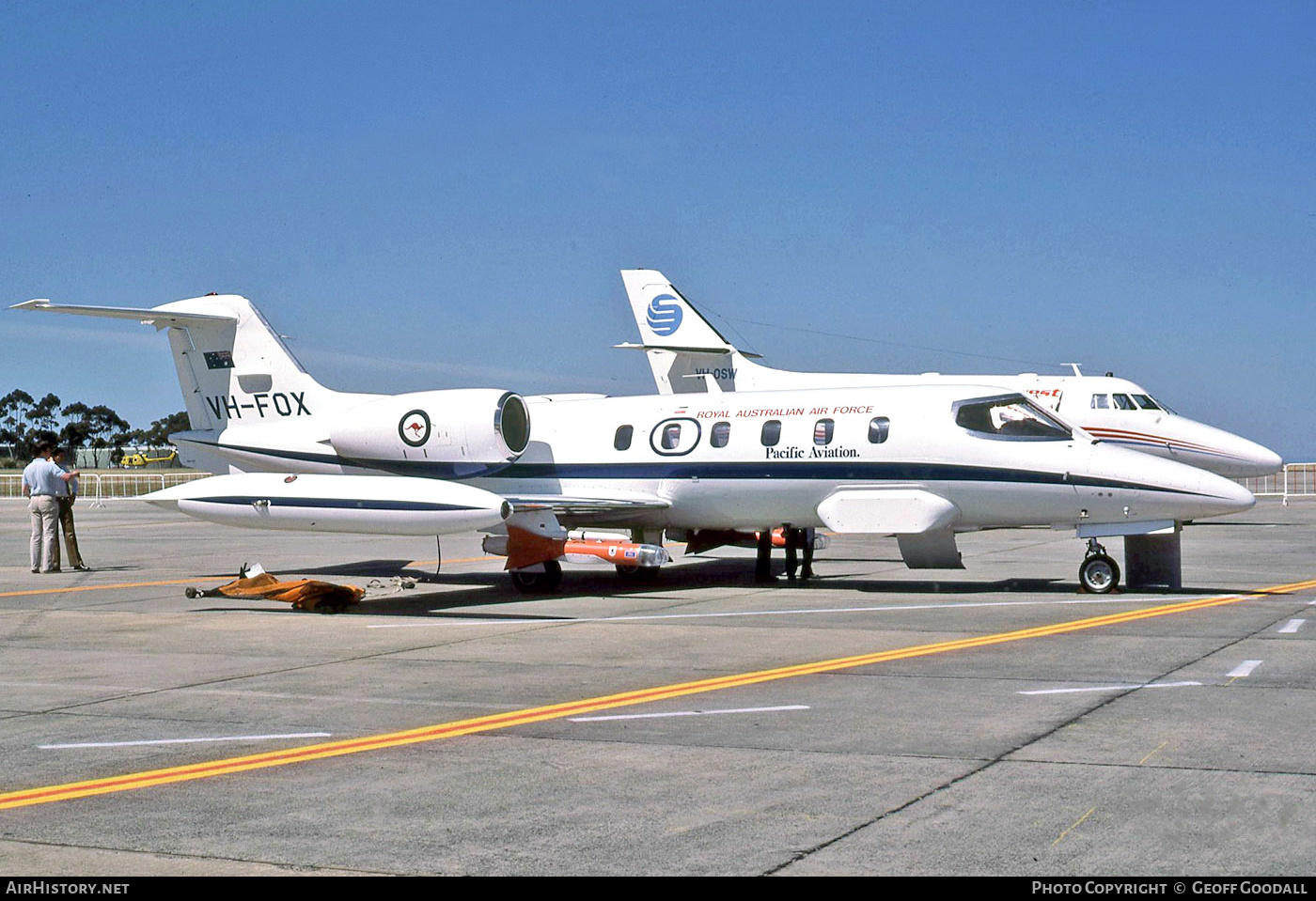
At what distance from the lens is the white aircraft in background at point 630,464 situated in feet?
56.4

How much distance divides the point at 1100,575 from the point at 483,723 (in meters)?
10.8

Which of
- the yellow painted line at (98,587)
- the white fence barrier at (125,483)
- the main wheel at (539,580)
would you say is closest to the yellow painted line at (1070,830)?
the main wheel at (539,580)

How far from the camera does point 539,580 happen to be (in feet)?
62.9

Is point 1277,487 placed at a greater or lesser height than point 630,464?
greater

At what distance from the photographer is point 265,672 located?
11406 millimetres

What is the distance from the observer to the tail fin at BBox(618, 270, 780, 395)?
122 ft

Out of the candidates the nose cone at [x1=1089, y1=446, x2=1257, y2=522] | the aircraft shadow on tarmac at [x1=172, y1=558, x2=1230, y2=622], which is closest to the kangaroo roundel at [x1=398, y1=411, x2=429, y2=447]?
the aircraft shadow on tarmac at [x1=172, y1=558, x2=1230, y2=622]

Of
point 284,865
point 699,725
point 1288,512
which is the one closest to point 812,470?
point 699,725

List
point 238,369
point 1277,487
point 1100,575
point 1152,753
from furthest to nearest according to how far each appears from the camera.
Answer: point 1277,487 → point 238,369 → point 1100,575 → point 1152,753

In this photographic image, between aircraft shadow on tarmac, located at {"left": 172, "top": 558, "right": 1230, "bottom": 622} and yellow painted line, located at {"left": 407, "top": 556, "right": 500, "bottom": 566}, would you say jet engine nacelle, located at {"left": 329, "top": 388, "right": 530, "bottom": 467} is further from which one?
yellow painted line, located at {"left": 407, "top": 556, "right": 500, "bottom": 566}

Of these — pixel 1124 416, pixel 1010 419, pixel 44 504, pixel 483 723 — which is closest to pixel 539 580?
pixel 1010 419

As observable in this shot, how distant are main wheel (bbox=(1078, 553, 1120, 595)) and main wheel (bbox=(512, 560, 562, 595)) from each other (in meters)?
7.00

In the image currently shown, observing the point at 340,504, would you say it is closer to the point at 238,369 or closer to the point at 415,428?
the point at 415,428
